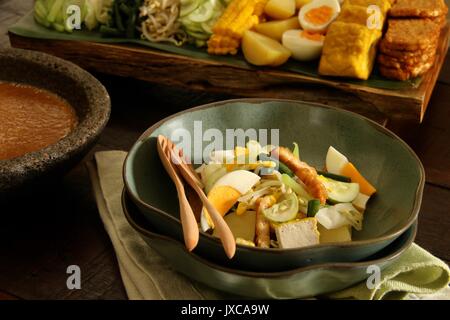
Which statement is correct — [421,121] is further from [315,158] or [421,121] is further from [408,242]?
[408,242]

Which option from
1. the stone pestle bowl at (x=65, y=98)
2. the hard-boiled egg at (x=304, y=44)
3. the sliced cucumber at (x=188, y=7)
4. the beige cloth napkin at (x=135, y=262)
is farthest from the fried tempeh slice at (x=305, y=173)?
the sliced cucumber at (x=188, y=7)

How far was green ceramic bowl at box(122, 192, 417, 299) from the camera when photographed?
3.24ft

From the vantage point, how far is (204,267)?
1026mm

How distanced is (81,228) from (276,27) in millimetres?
894

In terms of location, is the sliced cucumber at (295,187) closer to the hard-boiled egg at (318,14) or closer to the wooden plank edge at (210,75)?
the wooden plank edge at (210,75)

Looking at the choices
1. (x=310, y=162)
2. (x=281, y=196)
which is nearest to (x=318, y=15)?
(x=310, y=162)

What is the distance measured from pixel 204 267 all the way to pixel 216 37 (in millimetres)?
959

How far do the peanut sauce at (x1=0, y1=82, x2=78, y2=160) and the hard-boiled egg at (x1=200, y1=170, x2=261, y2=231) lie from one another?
39 cm

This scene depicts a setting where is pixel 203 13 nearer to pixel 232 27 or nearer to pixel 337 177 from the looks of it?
pixel 232 27

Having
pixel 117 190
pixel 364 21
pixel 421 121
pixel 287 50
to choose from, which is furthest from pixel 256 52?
pixel 117 190

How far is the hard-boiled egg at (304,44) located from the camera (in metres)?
1.80

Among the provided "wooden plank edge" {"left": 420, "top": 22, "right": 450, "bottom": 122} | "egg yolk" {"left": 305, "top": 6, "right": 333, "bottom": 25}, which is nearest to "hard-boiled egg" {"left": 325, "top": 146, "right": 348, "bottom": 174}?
"wooden plank edge" {"left": 420, "top": 22, "right": 450, "bottom": 122}

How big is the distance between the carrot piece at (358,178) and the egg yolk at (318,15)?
718mm

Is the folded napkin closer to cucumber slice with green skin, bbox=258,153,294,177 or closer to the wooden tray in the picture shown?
cucumber slice with green skin, bbox=258,153,294,177
